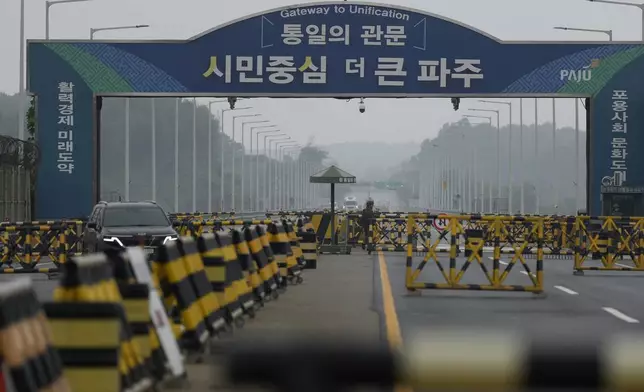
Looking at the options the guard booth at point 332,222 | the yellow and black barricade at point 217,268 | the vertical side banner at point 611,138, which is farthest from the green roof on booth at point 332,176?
the yellow and black barricade at point 217,268

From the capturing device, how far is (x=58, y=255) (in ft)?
90.0

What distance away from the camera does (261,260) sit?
1869 cm

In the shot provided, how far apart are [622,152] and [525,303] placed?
19.9 metres

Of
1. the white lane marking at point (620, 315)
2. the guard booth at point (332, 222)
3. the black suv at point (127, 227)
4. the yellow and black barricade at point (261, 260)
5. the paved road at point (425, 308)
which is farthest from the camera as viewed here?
the guard booth at point (332, 222)

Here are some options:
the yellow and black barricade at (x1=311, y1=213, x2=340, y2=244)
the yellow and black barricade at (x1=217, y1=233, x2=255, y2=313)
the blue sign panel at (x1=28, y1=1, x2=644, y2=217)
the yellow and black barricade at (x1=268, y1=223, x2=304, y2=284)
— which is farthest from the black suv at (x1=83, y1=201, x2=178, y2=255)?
the yellow and black barricade at (x1=311, y1=213, x2=340, y2=244)

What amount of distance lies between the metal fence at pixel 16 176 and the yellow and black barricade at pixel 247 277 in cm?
2210

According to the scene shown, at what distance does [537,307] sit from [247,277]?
443cm

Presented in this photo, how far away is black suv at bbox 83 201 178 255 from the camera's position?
27.7 meters

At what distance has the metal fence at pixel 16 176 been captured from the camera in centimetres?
3903

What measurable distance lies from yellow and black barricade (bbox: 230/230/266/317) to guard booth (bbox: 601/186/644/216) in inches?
883

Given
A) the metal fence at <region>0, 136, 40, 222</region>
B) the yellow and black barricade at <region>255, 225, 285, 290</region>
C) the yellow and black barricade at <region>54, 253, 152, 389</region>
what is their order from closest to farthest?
the yellow and black barricade at <region>54, 253, 152, 389</region>
the yellow and black barricade at <region>255, 225, 285, 290</region>
the metal fence at <region>0, 136, 40, 222</region>

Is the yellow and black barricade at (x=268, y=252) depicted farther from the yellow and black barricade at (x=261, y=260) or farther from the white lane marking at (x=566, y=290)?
the white lane marking at (x=566, y=290)

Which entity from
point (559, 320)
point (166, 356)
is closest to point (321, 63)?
point (559, 320)

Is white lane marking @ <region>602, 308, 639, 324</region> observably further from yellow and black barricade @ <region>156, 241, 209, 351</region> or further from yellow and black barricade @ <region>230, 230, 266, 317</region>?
yellow and black barricade @ <region>156, 241, 209, 351</region>
